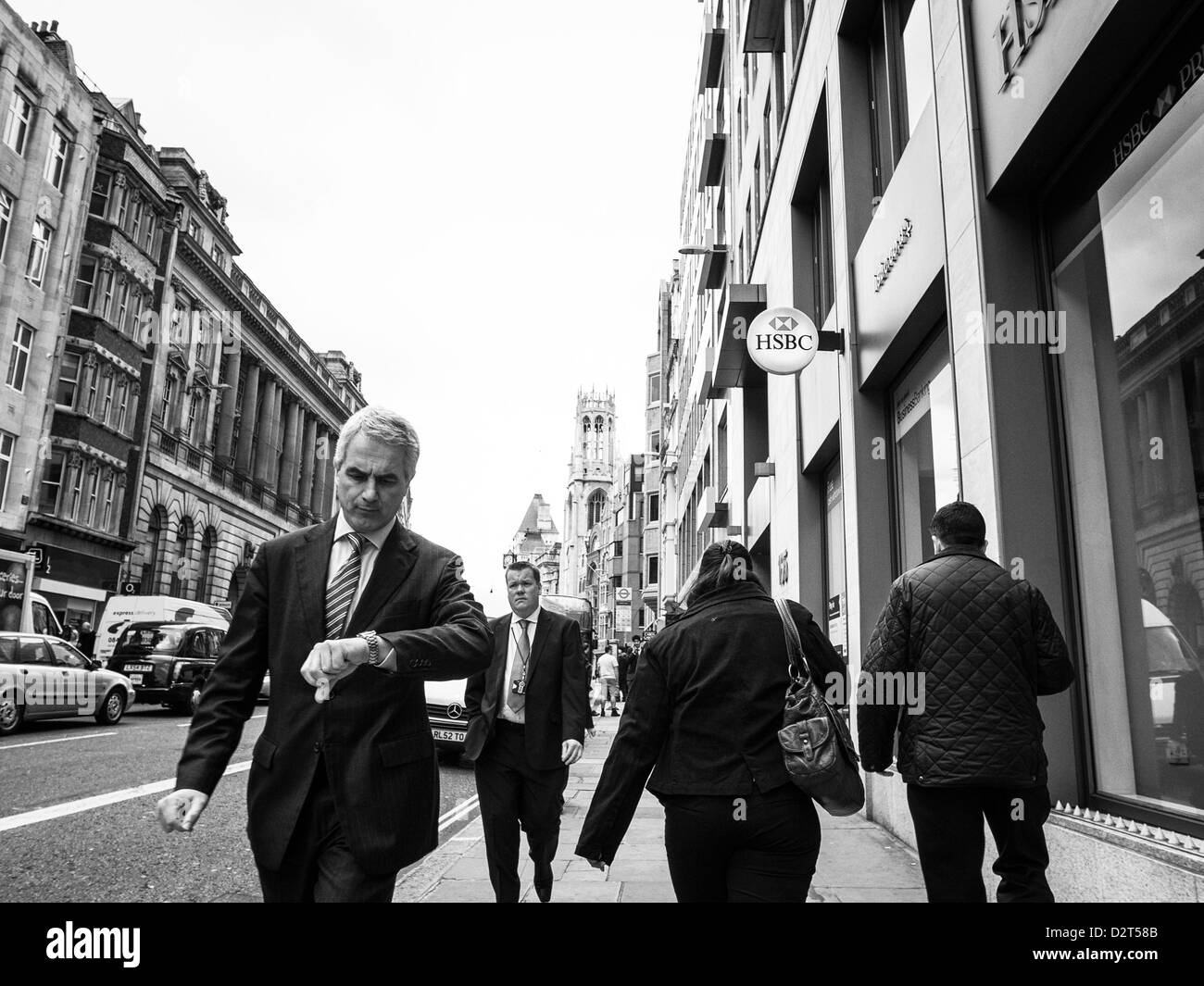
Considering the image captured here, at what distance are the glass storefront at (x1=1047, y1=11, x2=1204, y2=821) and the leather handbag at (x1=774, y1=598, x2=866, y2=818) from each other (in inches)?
81.1

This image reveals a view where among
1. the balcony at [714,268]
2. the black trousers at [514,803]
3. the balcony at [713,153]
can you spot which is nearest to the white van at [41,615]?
the balcony at [714,268]

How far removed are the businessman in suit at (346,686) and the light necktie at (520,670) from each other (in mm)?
2627

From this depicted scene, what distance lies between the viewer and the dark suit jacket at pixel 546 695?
5.20m

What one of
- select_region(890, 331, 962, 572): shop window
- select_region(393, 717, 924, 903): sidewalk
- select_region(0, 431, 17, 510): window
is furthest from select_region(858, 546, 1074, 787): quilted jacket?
select_region(0, 431, 17, 510): window

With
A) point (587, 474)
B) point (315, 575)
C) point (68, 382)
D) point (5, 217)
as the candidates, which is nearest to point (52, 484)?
point (68, 382)

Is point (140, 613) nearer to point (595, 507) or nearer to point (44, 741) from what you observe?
point (44, 741)

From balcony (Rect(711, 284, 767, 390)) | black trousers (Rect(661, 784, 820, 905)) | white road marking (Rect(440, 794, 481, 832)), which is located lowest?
white road marking (Rect(440, 794, 481, 832))

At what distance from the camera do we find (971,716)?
11.5ft

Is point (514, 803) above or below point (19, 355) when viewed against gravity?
below

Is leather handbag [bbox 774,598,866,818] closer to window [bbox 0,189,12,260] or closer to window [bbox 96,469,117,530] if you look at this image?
window [bbox 0,189,12,260]

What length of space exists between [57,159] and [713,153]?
23.6 metres

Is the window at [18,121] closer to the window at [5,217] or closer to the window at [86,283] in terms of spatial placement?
the window at [5,217]

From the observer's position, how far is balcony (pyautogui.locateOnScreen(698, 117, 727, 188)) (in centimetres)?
2323
